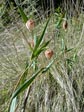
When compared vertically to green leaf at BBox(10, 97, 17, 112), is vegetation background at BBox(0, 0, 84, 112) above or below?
below

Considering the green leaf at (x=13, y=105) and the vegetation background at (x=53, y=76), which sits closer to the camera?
the green leaf at (x=13, y=105)

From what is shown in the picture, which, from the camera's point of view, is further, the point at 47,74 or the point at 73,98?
the point at 47,74

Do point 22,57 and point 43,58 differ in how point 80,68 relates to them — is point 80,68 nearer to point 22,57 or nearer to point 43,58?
point 43,58

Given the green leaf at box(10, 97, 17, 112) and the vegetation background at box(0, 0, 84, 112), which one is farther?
the vegetation background at box(0, 0, 84, 112)

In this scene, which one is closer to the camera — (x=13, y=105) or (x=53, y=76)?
(x=13, y=105)

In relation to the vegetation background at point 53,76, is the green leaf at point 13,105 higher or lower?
higher

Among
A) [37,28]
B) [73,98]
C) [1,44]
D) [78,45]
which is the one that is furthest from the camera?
[37,28]

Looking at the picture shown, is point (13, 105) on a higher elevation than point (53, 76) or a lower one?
higher

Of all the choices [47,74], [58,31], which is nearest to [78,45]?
[58,31]

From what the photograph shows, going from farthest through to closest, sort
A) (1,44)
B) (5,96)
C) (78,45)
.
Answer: (1,44) < (78,45) < (5,96)

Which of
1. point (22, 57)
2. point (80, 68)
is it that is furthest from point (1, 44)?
point (80, 68)
